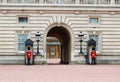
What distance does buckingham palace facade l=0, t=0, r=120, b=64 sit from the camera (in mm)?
37375

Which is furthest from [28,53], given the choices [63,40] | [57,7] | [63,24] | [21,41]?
[63,40]

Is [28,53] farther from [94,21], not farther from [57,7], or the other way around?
[94,21]

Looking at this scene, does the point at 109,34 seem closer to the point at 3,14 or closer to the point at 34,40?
the point at 34,40

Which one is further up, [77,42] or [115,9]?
[115,9]

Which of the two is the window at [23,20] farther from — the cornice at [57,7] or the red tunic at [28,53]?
the red tunic at [28,53]

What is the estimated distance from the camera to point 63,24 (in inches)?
1497

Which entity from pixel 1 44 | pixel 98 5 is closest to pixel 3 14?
pixel 1 44

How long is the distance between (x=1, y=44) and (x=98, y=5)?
359 inches

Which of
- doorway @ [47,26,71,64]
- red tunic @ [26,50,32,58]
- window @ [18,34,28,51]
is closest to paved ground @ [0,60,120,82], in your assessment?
red tunic @ [26,50,32,58]

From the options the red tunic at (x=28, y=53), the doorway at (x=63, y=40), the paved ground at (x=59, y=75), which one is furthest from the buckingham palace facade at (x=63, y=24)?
the paved ground at (x=59, y=75)

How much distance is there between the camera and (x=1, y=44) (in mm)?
37219

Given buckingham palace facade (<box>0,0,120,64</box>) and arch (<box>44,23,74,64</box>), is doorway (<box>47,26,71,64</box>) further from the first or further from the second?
buckingham palace facade (<box>0,0,120,64</box>)

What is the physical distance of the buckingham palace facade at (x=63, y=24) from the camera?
37375mm

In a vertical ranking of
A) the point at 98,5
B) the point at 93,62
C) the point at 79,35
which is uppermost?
the point at 98,5
